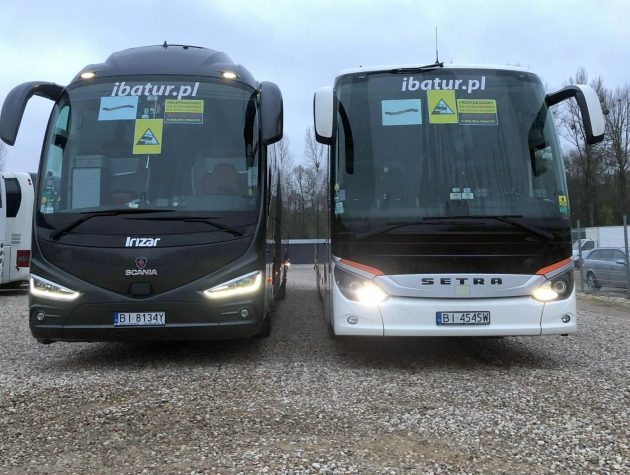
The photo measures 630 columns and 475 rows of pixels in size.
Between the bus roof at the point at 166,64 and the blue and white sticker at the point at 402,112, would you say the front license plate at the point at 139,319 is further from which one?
the blue and white sticker at the point at 402,112

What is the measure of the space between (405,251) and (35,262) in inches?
145

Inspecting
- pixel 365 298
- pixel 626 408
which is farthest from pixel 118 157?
pixel 626 408

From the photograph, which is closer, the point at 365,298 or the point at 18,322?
the point at 365,298

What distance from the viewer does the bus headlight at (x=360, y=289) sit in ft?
18.3

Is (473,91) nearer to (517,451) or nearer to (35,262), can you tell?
(517,451)

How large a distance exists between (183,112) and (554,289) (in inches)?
166

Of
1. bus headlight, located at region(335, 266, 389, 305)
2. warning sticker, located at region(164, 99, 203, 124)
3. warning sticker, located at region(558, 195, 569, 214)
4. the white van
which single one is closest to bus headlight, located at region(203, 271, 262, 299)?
bus headlight, located at region(335, 266, 389, 305)

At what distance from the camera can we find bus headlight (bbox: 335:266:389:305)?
18.3ft

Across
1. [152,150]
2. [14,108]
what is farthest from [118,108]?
[14,108]

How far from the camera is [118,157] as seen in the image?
19.4 feet

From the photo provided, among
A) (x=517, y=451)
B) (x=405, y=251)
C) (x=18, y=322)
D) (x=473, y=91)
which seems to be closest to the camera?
(x=517, y=451)

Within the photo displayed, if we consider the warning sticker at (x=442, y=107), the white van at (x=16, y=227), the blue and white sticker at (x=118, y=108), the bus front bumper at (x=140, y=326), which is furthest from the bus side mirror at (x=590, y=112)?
the white van at (x=16, y=227)

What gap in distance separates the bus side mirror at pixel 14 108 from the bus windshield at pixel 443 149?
325 centimetres

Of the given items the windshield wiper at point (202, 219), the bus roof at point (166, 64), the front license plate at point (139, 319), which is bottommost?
the front license plate at point (139, 319)
